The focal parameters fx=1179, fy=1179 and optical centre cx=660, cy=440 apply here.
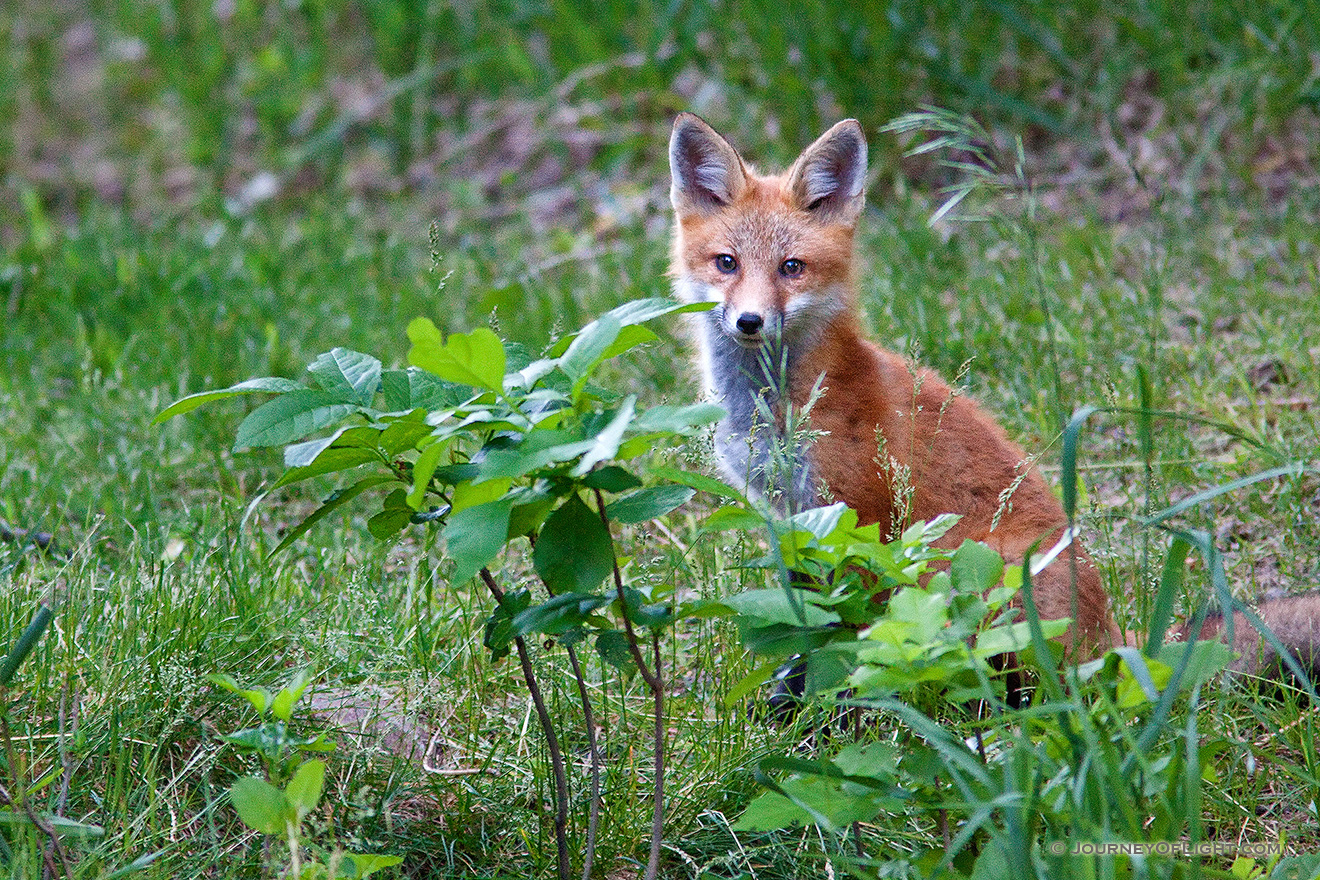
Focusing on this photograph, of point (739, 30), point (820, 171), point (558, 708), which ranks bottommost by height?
point (558, 708)

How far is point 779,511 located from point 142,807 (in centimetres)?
187

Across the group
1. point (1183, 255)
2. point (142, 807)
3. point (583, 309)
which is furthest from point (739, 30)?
point (142, 807)

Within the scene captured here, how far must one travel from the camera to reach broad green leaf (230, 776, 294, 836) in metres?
2.08

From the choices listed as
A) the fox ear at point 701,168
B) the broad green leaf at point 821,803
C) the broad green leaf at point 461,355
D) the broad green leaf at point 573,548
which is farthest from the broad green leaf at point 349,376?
the fox ear at point 701,168

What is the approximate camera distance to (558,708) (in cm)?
290

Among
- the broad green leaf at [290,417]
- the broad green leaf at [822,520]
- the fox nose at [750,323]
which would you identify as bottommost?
the broad green leaf at [822,520]

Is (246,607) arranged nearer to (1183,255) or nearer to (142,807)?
(142,807)

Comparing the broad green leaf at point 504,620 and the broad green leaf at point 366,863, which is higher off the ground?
the broad green leaf at point 504,620

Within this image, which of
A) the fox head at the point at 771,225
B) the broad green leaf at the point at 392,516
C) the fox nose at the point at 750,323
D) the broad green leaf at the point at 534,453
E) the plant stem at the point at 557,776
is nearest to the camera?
the broad green leaf at the point at 534,453

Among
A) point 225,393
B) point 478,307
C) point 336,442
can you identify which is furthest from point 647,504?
point 478,307

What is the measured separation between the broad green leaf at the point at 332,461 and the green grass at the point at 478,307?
0.67m

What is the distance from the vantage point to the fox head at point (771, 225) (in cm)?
396

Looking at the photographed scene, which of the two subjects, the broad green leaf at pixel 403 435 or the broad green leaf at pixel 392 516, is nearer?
the broad green leaf at pixel 403 435

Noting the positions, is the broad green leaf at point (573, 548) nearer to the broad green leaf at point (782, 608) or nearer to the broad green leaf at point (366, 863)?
the broad green leaf at point (782, 608)
